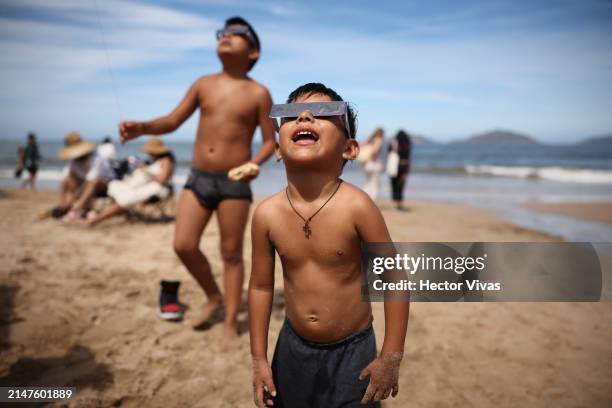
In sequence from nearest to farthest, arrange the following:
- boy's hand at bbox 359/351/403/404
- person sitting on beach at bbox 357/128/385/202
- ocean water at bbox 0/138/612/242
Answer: boy's hand at bbox 359/351/403/404
ocean water at bbox 0/138/612/242
person sitting on beach at bbox 357/128/385/202

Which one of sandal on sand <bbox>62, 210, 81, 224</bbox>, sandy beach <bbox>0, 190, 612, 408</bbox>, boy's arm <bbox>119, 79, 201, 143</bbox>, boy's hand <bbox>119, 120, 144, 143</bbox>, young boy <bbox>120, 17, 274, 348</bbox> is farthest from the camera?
sandal on sand <bbox>62, 210, 81, 224</bbox>

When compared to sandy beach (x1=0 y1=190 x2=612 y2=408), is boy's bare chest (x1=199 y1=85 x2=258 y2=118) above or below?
above

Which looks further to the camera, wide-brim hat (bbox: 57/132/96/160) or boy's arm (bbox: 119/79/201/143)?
wide-brim hat (bbox: 57/132/96/160)

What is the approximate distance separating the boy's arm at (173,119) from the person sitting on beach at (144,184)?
5.00 meters

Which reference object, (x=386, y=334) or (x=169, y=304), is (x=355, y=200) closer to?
(x=386, y=334)

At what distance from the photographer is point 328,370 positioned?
1678 millimetres

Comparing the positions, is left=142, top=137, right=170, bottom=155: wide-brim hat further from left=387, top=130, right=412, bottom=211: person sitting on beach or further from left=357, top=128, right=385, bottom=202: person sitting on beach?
left=387, top=130, right=412, bottom=211: person sitting on beach

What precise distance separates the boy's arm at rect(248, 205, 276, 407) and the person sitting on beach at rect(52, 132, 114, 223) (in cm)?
743

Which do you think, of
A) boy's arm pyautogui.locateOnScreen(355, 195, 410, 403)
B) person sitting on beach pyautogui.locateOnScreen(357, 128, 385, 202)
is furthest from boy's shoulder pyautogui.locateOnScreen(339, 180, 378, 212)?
person sitting on beach pyautogui.locateOnScreen(357, 128, 385, 202)

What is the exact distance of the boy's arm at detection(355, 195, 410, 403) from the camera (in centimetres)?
149

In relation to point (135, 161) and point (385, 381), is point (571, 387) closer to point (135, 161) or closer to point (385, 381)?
point (385, 381)

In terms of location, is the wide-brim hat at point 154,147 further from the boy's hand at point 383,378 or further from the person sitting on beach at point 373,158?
the boy's hand at point 383,378

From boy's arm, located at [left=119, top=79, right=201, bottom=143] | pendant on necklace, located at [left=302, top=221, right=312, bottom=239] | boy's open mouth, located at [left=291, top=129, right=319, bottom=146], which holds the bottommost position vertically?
pendant on necklace, located at [left=302, top=221, right=312, bottom=239]

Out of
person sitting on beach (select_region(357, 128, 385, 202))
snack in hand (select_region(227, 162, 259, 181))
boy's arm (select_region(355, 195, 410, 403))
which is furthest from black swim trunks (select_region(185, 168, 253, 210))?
person sitting on beach (select_region(357, 128, 385, 202))
